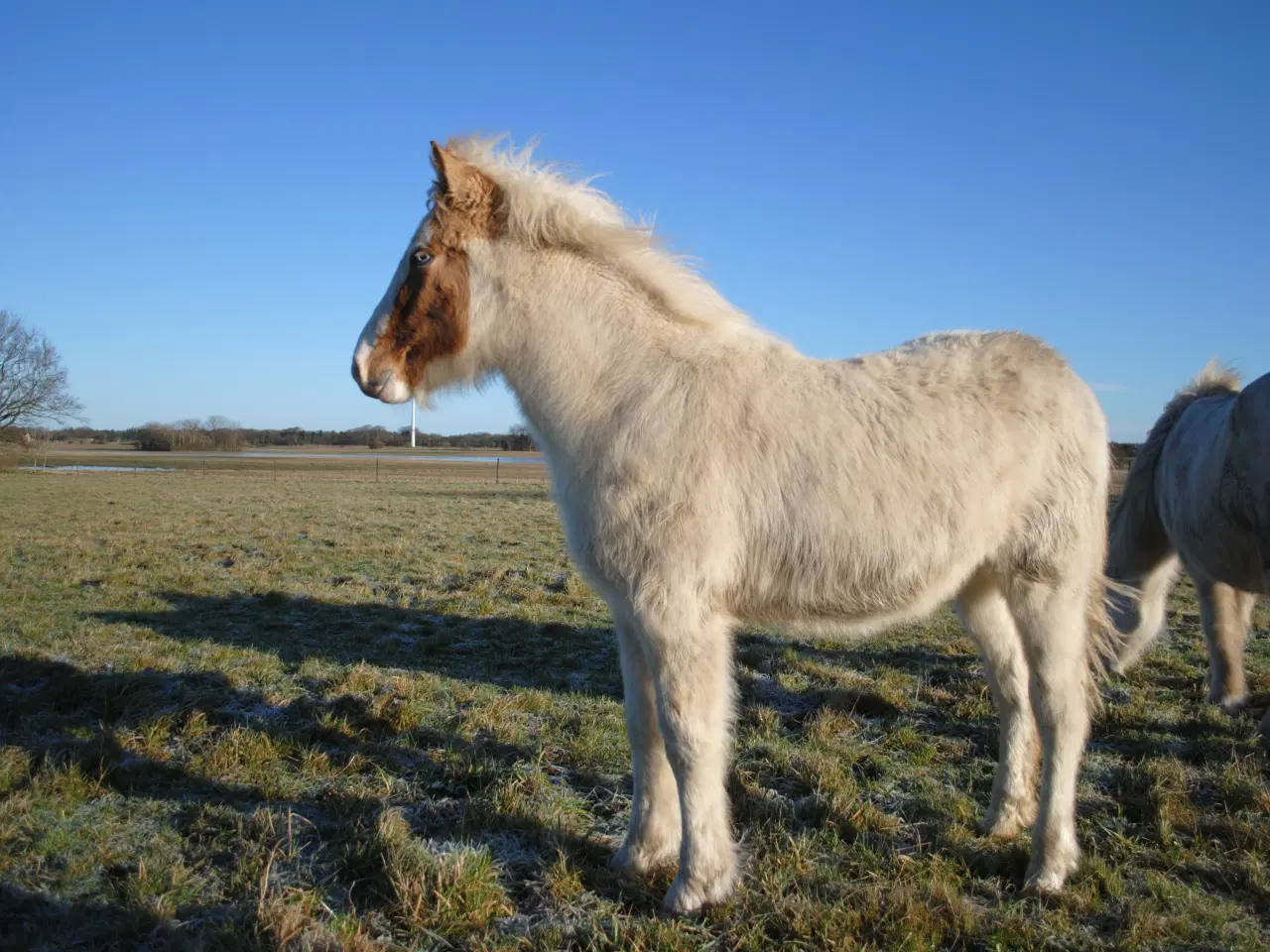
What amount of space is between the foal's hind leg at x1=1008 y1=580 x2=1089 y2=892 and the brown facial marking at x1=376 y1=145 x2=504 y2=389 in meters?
2.80

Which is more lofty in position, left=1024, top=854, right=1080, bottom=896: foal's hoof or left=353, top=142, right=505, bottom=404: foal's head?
left=353, top=142, right=505, bottom=404: foal's head

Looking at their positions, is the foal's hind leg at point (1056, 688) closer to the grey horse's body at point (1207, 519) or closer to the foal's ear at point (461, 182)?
the grey horse's body at point (1207, 519)

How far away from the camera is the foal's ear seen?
3146 mm

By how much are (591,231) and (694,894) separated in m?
2.81

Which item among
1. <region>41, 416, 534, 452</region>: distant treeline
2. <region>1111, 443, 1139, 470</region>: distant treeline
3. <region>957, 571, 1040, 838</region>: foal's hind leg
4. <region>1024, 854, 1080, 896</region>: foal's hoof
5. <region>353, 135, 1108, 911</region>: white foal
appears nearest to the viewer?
<region>353, 135, 1108, 911</region>: white foal

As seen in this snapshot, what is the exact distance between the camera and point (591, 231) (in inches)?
128

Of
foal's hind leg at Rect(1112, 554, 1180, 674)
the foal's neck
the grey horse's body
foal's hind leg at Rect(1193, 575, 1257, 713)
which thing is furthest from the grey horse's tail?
the foal's neck

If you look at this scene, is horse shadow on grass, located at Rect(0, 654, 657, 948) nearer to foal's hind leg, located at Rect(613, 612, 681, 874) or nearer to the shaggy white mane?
foal's hind leg, located at Rect(613, 612, 681, 874)

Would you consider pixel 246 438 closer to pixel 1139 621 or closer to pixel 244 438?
pixel 244 438

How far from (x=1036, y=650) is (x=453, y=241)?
3176mm

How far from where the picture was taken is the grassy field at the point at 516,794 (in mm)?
2744

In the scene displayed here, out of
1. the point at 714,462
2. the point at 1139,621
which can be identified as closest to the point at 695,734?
the point at 714,462

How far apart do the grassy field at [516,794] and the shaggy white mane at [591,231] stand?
98.0 inches

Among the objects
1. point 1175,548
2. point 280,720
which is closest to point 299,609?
point 280,720
